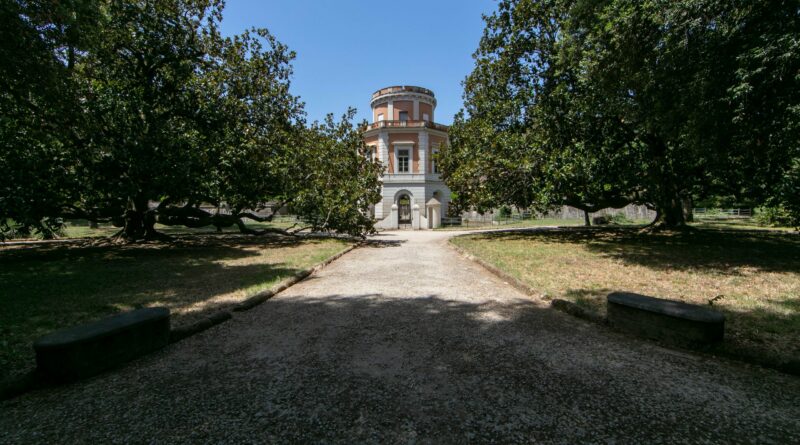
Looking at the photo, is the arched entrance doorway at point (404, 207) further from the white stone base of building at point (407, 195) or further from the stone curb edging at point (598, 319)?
the stone curb edging at point (598, 319)

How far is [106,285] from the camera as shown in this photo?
689 cm

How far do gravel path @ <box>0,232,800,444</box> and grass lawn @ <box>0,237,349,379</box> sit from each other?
4.05 feet

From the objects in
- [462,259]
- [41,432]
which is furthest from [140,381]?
[462,259]

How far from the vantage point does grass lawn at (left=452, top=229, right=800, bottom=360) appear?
4.23 metres

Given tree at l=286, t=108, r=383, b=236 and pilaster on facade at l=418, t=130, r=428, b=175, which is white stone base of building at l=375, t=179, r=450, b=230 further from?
tree at l=286, t=108, r=383, b=236

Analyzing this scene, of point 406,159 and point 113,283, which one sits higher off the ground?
point 406,159

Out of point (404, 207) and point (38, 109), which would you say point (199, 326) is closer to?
point (38, 109)

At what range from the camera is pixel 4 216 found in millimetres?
8656

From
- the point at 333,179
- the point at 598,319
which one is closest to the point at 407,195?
the point at 333,179

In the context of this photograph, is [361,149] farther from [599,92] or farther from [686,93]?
[686,93]

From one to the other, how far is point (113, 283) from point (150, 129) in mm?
6524

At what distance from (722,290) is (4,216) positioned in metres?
15.5

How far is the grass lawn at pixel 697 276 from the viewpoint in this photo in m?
4.23

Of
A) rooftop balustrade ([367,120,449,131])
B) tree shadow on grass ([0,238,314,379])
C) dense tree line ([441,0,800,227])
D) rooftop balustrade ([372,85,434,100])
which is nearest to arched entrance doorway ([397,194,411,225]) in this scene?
rooftop balustrade ([367,120,449,131])
